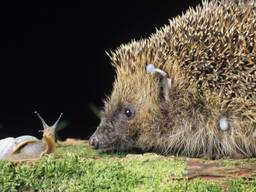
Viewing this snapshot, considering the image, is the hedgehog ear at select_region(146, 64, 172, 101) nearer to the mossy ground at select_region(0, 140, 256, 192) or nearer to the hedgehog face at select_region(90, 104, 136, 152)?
the hedgehog face at select_region(90, 104, 136, 152)

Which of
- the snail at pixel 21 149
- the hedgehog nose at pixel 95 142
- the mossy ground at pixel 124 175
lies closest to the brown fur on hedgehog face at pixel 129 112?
the hedgehog nose at pixel 95 142

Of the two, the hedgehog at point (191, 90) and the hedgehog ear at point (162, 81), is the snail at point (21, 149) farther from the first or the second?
the hedgehog ear at point (162, 81)

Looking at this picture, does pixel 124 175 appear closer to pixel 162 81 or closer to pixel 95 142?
pixel 95 142

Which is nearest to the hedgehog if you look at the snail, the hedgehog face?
the hedgehog face

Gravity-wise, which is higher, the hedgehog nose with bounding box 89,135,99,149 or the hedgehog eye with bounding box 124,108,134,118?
the hedgehog eye with bounding box 124,108,134,118

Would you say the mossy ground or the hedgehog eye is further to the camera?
the hedgehog eye

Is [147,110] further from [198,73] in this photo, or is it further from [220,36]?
[220,36]

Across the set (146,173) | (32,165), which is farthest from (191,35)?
(32,165)
